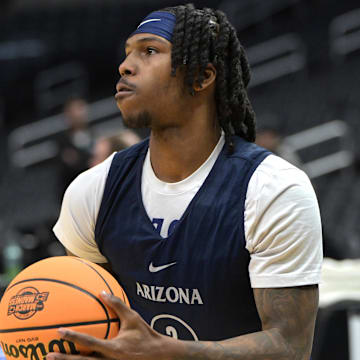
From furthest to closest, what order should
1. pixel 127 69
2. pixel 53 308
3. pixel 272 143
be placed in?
1. pixel 272 143
2. pixel 127 69
3. pixel 53 308

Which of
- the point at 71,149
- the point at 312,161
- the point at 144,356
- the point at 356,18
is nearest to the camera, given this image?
the point at 144,356

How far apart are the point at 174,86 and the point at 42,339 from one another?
1028mm

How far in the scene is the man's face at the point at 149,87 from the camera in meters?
2.91

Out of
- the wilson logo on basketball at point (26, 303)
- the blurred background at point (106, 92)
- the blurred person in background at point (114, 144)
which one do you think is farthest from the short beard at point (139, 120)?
the blurred background at point (106, 92)

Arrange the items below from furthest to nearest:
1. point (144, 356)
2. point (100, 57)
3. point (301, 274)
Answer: point (100, 57), point (301, 274), point (144, 356)

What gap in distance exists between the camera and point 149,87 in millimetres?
2912

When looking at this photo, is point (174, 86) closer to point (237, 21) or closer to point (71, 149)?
point (71, 149)

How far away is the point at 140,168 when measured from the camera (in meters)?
3.15

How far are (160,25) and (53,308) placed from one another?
1119 mm

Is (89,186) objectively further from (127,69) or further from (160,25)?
(160,25)

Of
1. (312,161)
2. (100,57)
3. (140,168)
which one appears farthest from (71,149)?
(100,57)

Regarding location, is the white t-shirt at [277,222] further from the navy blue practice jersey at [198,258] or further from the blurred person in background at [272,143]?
the blurred person in background at [272,143]

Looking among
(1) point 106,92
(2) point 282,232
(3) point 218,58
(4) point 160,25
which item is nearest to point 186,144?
(3) point 218,58

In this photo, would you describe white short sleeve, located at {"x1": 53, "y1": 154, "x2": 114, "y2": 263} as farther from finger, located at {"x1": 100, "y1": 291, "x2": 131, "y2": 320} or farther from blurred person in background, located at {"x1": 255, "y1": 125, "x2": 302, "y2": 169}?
blurred person in background, located at {"x1": 255, "y1": 125, "x2": 302, "y2": 169}
